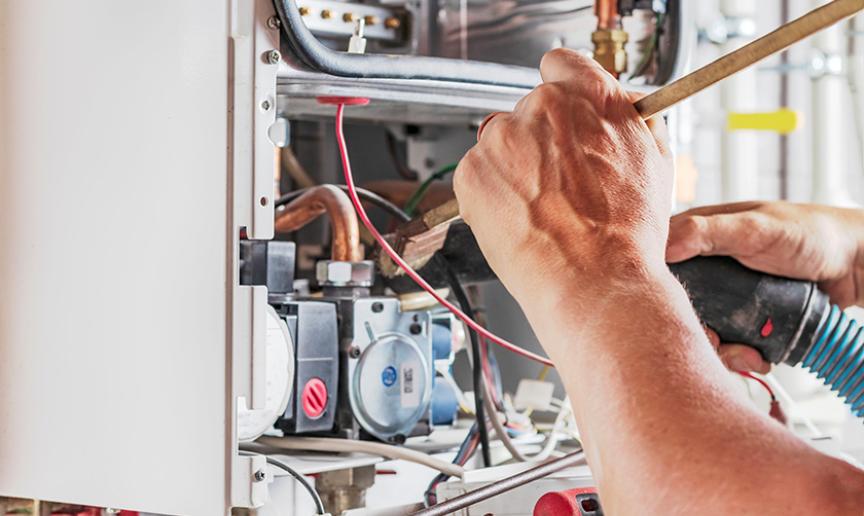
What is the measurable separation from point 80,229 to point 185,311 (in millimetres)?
140

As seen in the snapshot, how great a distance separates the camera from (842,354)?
1.11m

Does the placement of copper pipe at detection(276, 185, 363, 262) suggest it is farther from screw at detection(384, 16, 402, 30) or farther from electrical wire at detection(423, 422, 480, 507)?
screw at detection(384, 16, 402, 30)

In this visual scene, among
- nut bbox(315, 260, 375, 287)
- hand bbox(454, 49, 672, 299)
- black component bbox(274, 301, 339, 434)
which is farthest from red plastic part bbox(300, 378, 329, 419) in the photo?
hand bbox(454, 49, 672, 299)

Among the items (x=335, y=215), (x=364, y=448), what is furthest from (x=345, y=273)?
(x=364, y=448)

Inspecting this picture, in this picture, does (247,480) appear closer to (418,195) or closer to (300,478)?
(300,478)

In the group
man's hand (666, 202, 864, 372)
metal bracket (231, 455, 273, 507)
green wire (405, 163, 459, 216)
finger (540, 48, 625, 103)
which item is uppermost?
finger (540, 48, 625, 103)

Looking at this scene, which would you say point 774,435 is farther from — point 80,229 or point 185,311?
point 80,229

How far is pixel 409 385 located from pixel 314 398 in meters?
0.11

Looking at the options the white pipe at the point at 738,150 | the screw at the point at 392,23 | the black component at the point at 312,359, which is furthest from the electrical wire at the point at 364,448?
the white pipe at the point at 738,150

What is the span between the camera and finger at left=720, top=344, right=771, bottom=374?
1149 mm

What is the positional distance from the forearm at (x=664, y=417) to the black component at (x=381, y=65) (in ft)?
1.02

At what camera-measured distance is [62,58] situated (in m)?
0.98

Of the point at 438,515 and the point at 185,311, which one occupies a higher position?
the point at 185,311

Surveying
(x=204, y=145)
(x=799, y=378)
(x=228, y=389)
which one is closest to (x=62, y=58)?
(x=204, y=145)
